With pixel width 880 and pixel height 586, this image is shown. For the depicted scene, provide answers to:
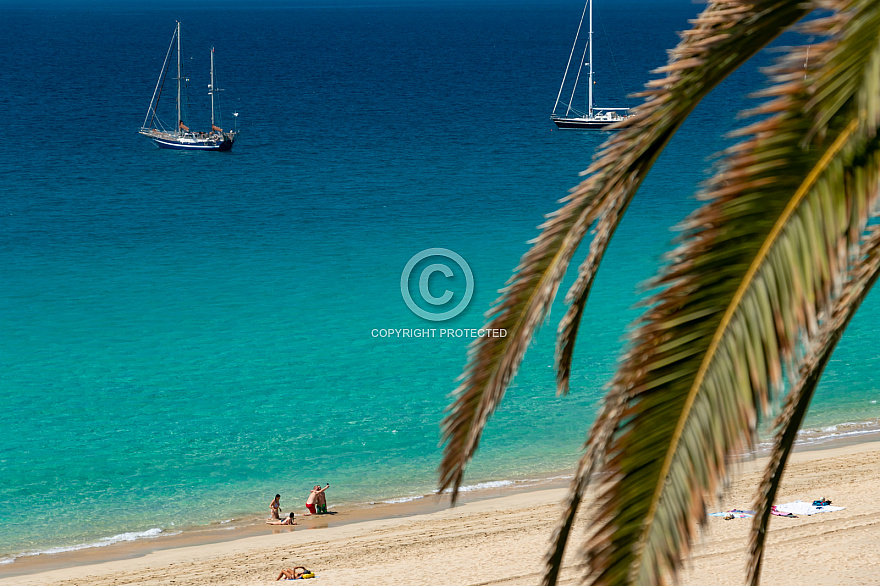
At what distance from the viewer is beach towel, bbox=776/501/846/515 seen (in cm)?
1481

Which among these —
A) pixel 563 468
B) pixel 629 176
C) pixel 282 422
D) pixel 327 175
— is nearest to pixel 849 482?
pixel 563 468

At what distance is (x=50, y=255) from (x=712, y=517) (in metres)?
31.5

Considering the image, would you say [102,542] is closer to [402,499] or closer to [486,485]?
[402,499]

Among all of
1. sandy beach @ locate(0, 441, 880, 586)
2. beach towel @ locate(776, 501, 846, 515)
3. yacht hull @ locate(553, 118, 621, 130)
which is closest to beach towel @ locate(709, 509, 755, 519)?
sandy beach @ locate(0, 441, 880, 586)

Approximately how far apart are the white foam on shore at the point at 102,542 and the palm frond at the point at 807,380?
13896 millimetres

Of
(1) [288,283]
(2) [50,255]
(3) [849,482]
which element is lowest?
(3) [849,482]

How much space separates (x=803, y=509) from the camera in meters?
14.9

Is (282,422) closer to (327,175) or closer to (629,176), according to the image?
(629,176)

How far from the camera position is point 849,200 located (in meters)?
2.63

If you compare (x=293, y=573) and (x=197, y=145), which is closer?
(x=293, y=573)

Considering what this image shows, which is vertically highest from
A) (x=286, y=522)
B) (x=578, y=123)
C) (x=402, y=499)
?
(x=578, y=123)

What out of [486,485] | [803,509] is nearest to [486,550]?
[486,485]

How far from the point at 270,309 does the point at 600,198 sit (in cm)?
2898

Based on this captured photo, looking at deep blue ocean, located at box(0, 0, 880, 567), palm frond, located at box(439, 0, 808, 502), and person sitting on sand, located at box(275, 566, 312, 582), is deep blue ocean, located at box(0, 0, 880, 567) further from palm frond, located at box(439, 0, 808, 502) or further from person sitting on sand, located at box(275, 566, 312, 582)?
person sitting on sand, located at box(275, 566, 312, 582)
